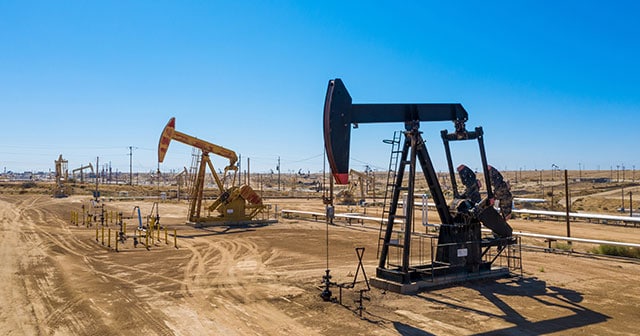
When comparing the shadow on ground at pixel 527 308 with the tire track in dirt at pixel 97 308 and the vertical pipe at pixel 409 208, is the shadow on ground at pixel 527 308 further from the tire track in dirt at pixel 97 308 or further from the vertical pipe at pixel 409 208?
the tire track in dirt at pixel 97 308

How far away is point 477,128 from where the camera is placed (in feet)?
37.9

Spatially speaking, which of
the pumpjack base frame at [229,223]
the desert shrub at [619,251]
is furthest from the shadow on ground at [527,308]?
the pumpjack base frame at [229,223]

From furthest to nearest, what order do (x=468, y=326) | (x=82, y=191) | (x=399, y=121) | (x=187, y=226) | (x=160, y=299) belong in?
1. (x=82, y=191)
2. (x=187, y=226)
3. (x=399, y=121)
4. (x=160, y=299)
5. (x=468, y=326)

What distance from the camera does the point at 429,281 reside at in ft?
33.5

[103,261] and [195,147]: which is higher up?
[195,147]

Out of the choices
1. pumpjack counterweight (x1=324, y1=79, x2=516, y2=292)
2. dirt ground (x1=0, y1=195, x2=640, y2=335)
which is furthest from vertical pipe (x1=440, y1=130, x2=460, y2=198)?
dirt ground (x1=0, y1=195, x2=640, y2=335)

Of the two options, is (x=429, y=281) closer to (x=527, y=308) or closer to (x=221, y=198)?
(x=527, y=308)

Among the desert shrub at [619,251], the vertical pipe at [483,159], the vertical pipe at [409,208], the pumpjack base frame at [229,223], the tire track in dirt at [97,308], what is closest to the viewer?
the tire track in dirt at [97,308]

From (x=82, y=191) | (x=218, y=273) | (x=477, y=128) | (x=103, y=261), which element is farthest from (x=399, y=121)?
(x=82, y=191)

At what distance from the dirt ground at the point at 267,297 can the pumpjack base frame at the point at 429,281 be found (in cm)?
17

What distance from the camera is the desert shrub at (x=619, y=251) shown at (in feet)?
51.2

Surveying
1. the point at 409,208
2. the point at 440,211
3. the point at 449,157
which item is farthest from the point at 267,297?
the point at 449,157

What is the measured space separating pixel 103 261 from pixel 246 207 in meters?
12.9

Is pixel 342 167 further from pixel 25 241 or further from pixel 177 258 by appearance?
pixel 25 241
